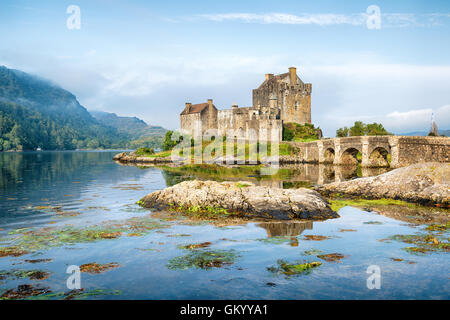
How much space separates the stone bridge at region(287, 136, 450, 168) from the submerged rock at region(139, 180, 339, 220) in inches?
1319

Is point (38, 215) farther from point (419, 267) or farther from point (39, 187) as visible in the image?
point (419, 267)

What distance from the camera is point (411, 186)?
21.2 m

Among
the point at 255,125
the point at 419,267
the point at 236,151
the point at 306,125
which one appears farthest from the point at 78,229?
the point at 306,125

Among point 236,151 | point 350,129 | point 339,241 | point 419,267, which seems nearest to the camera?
point 419,267

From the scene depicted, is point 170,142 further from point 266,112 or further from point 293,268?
point 293,268

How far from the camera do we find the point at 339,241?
12.5 m

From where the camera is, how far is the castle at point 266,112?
223 feet

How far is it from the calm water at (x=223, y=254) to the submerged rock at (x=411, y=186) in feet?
16.7

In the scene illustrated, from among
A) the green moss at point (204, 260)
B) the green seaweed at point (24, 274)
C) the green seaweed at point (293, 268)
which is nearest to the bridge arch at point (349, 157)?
the green moss at point (204, 260)

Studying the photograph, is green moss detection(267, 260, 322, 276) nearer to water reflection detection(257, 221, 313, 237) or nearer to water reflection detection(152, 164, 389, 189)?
water reflection detection(257, 221, 313, 237)

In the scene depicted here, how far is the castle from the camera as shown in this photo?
67.8m

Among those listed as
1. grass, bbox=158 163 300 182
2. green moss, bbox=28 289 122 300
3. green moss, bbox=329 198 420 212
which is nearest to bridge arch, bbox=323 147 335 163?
grass, bbox=158 163 300 182
